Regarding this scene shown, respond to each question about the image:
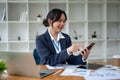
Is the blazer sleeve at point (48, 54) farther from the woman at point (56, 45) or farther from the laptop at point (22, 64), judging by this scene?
the laptop at point (22, 64)

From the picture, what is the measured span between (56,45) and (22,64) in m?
0.79

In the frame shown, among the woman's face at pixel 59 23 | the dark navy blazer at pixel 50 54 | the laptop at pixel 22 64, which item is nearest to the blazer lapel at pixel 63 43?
the dark navy blazer at pixel 50 54

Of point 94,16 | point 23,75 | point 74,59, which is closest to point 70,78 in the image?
point 23,75

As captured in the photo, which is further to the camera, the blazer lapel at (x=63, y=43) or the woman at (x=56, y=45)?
the blazer lapel at (x=63, y=43)

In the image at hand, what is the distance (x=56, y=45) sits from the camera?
2.15m

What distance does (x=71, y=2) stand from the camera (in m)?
4.27

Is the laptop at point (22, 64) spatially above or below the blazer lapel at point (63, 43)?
below

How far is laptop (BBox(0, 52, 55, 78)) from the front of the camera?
135 cm

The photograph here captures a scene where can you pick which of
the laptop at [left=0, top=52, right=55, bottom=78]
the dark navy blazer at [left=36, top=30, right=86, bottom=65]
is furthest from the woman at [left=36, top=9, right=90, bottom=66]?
the laptop at [left=0, top=52, right=55, bottom=78]

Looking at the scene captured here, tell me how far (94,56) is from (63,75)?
10.5ft

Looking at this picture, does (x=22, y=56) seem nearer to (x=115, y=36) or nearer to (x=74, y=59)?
(x=74, y=59)

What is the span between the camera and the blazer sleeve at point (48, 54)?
1.81 meters

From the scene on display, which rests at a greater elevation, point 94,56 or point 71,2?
point 71,2

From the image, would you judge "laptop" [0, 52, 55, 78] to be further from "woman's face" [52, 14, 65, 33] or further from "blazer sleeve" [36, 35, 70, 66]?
"woman's face" [52, 14, 65, 33]
